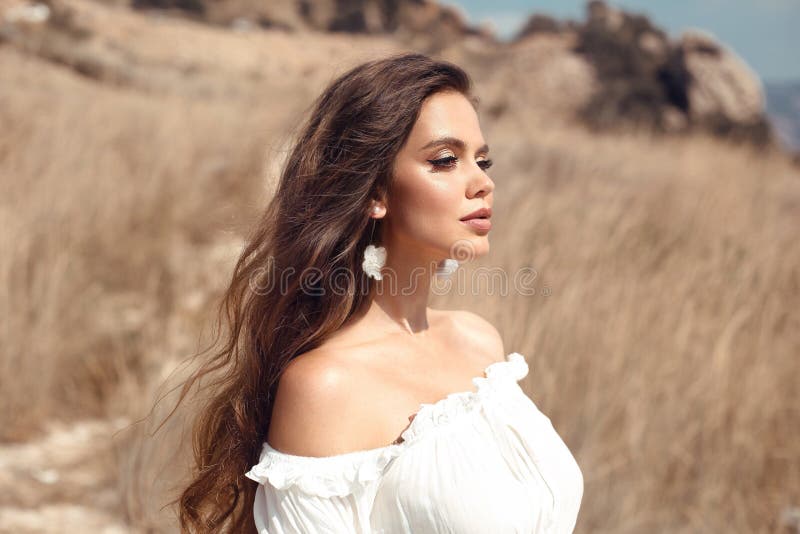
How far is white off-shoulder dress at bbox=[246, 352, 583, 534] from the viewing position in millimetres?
1428

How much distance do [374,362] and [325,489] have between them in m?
0.29

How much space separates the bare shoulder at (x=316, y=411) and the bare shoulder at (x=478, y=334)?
49 centimetres

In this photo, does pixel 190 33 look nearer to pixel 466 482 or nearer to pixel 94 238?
pixel 94 238

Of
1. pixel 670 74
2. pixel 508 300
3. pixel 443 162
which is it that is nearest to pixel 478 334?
pixel 443 162

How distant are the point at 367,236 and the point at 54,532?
2574mm

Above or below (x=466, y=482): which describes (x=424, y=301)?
above

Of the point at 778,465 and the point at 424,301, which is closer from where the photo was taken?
the point at 424,301

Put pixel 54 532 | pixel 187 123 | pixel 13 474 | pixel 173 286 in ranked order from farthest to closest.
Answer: pixel 187 123
pixel 173 286
pixel 13 474
pixel 54 532

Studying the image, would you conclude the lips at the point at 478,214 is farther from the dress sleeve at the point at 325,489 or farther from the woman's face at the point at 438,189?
the dress sleeve at the point at 325,489

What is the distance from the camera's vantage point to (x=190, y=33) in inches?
786

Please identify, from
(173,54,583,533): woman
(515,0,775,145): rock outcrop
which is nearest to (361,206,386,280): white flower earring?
(173,54,583,533): woman

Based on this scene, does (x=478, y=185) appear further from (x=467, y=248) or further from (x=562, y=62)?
(x=562, y=62)

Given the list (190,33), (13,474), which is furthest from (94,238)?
(190,33)

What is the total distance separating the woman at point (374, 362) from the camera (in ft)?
4.76
